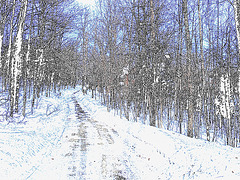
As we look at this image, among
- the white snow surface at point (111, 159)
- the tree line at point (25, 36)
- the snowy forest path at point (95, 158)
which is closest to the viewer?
the white snow surface at point (111, 159)

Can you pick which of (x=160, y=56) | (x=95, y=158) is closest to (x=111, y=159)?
(x=95, y=158)

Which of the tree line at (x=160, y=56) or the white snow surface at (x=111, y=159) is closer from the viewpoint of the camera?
the white snow surface at (x=111, y=159)

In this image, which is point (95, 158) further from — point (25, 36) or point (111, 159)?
point (25, 36)

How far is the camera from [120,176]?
17.5 ft

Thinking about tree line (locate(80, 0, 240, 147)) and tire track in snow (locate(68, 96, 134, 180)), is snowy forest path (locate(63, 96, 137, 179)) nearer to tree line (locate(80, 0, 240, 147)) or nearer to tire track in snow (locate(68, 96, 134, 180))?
tire track in snow (locate(68, 96, 134, 180))

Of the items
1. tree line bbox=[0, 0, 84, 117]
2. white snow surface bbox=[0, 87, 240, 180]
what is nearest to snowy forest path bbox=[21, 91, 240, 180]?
white snow surface bbox=[0, 87, 240, 180]

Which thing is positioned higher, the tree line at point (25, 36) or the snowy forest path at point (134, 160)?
the tree line at point (25, 36)

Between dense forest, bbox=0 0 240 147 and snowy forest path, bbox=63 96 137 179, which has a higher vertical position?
dense forest, bbox=0 0 240 147

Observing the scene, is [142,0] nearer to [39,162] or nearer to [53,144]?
[53,144]

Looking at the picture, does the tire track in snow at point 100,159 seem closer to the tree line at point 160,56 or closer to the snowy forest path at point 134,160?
the snowy forest path at point 134,160

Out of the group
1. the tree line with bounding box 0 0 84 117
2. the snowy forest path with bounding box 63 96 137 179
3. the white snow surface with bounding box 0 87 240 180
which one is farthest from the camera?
the tree line with bounding box 0 0 84 117

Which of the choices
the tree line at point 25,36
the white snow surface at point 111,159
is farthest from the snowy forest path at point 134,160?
the tree line at point 25,36

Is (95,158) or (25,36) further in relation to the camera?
(25,36)

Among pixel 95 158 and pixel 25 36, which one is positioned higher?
pixel 25 36
